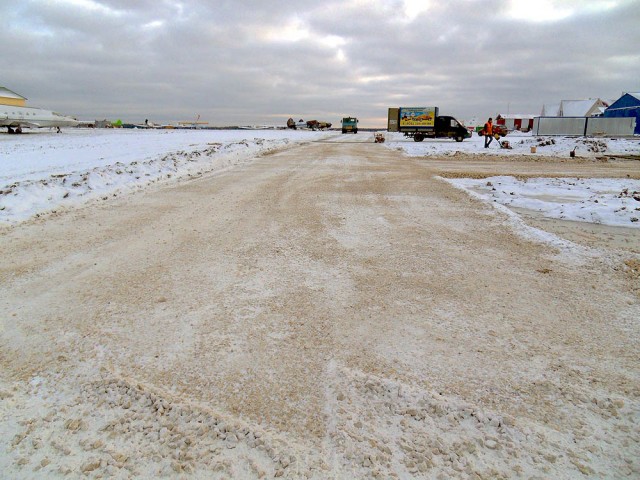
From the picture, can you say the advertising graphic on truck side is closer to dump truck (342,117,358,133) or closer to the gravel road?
dump truck (342,117,358,133)

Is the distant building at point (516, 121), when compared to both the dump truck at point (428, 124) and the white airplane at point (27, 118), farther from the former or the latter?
the white airplane at point (27, 118)

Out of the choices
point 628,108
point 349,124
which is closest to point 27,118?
point 349,124

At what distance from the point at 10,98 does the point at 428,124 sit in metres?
70.2

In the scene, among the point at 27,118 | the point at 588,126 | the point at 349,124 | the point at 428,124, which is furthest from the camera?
the point at 349,124

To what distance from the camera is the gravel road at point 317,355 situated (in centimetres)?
228

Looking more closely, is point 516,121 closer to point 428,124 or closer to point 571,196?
point 428,124

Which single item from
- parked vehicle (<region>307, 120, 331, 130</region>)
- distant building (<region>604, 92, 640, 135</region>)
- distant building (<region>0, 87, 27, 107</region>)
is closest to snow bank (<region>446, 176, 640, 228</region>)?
distant building (<region>604, 92, 640, 135</region>)

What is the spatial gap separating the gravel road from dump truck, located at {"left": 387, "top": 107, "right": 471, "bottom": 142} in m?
36.7

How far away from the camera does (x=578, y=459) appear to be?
224 centimetres

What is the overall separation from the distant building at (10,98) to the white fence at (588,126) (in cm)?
7956

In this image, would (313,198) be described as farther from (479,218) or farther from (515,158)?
(515,158)

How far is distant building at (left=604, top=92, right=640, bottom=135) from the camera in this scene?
171 feet

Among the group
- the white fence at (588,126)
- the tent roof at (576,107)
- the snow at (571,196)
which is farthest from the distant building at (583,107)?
the snow at (571,196)

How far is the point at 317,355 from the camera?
3.20m
